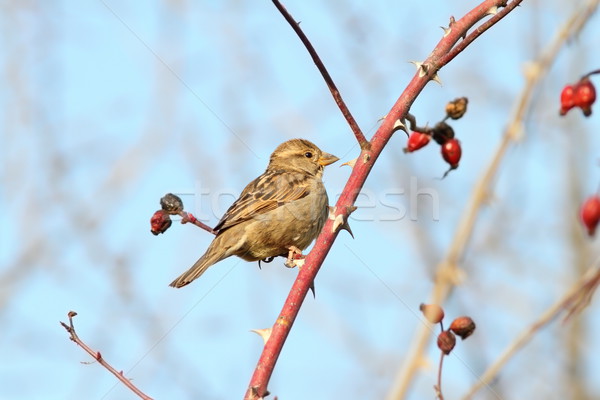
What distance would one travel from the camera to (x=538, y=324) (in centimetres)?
171

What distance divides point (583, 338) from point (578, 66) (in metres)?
3.54

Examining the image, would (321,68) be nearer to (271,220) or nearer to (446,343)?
(446,343)

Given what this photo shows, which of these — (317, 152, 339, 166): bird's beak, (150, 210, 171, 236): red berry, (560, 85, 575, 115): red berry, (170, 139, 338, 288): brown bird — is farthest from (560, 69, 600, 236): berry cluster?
(317, 152, 339, 166): bird's beak

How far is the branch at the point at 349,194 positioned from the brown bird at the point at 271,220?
9.09ft

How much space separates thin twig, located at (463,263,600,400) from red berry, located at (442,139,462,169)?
58.4 inches

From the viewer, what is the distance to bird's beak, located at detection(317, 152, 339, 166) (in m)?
7.45

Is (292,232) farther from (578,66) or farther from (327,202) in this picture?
(578,66)

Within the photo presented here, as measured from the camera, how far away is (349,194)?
294 cm

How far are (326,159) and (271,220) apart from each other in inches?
55.4

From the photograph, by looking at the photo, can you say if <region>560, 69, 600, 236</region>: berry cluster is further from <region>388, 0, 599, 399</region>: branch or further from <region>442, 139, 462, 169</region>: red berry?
<region>442, 139, 462, 169</region>: red berry

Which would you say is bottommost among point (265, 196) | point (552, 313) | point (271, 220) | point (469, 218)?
point (552, 313)

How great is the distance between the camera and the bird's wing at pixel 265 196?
6438 millimetres

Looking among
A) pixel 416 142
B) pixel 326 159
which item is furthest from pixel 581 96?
pixel 326 159

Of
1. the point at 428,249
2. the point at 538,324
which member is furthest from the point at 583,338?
the point at 538,324
